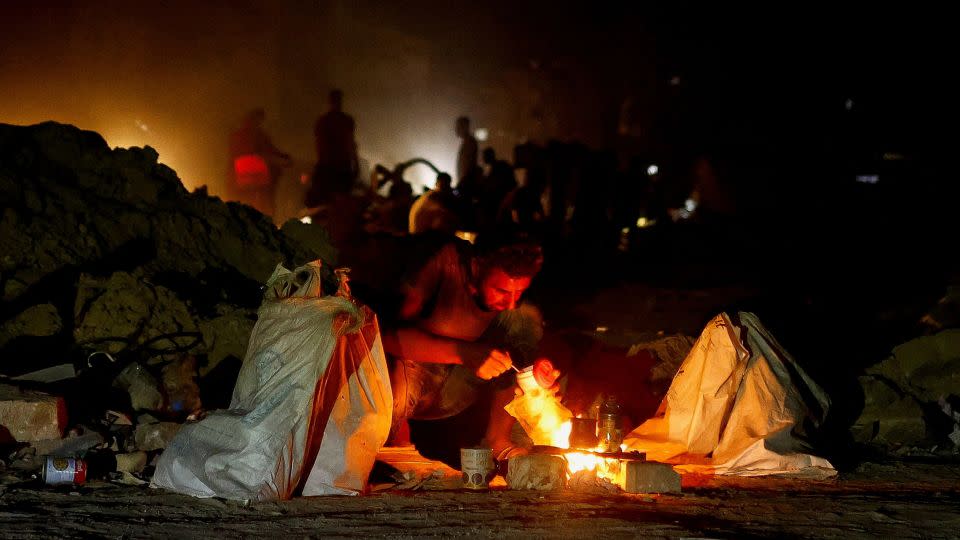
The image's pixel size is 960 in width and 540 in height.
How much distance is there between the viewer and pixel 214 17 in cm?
1330

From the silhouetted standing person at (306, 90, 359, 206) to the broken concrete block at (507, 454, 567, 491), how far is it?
326 inches

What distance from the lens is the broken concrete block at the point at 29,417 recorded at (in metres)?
4.99

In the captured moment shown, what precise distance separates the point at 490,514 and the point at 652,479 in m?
0.98

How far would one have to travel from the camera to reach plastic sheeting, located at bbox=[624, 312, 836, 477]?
209 inches

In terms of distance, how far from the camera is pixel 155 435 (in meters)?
5.23

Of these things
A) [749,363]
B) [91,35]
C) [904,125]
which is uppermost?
[904,125]

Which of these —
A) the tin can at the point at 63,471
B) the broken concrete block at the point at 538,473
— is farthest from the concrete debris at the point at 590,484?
the tin can at the point at 63,471

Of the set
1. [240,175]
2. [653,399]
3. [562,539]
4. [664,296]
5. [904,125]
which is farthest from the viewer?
[904,125]

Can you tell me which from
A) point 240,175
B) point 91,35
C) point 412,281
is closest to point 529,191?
point 240,175

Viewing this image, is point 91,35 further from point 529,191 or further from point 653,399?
point 653,399

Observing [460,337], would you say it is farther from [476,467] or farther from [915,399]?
[915,399]

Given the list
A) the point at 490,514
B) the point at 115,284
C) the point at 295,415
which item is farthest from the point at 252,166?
the point at 490,514

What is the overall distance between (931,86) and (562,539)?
25113 millimetres

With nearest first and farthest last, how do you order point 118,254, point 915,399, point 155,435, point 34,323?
point 155,435 → point 34,323 → point 915,399 → point 118,254
